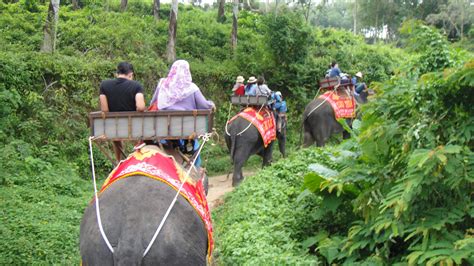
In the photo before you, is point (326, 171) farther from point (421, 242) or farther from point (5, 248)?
point (5, 248)

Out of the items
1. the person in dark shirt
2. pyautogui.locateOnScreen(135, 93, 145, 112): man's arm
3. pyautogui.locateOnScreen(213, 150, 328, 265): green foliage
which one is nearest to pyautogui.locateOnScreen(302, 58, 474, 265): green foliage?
pyautogui.locateOnScreen(213, 150, 328, 265): green foliage

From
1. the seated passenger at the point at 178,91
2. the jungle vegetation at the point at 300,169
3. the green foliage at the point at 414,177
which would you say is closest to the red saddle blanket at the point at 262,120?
the jungle vegetation at the point at 300,169

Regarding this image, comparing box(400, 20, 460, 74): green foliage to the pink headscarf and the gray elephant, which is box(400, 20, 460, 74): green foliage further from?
the gray elephant

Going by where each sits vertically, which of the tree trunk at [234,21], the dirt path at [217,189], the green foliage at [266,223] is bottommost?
the dirt path at [217,189]

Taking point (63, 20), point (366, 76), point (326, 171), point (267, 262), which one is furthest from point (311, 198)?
point (366, 76)

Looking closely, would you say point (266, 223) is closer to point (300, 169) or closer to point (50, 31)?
point (300, 169)

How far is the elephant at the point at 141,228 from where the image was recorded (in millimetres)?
4262

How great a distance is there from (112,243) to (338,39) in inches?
1194

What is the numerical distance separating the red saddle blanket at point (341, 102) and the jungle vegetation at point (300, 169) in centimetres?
333

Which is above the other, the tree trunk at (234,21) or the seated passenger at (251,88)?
the tree trunk at (234,21)

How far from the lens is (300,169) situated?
10.3 m

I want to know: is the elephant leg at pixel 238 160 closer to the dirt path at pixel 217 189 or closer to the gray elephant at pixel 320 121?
the dirt path at pixel 217 189

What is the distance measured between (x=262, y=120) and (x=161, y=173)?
→ 792 cm

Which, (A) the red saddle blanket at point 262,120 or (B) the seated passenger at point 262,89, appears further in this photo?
(B) the seated passenger at point 262,89
